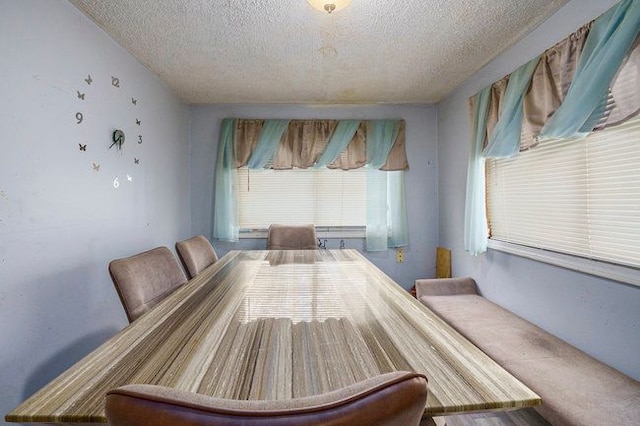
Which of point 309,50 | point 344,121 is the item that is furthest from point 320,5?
point 344,121

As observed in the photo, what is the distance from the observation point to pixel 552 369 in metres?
1.43

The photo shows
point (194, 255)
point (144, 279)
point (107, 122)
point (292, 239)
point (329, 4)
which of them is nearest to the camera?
point (144, 279)

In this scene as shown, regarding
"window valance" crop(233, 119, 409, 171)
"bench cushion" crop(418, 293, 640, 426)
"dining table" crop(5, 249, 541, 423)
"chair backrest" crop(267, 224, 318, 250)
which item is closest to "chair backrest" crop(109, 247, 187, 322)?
"dining table" crop(5, 249, 541, 423)

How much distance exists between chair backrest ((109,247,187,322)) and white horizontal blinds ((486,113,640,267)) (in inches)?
89.1

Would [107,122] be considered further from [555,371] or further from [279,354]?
[555,371]

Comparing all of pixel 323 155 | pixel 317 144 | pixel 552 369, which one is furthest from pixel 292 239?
pixel 552 369

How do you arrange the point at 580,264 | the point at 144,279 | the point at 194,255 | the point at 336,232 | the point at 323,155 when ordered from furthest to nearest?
the point at 336,232 < the point at 323,155 < the point at 194,255 < the point at 580,264 < the point at 144,279

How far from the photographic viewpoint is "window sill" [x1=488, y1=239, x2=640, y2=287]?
54.6 inches

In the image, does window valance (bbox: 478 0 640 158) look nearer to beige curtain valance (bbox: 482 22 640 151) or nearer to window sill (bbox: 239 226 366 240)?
beige curtain valance (bbox: 482 22 640 151)

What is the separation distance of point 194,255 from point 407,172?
259 cm

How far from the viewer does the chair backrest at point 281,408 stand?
1.19 feet

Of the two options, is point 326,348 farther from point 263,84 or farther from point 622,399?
point 263,84

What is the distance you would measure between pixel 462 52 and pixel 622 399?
2.32m

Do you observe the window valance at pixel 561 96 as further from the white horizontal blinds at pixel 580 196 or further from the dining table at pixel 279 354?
the dining table at pixel 279 354
